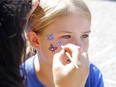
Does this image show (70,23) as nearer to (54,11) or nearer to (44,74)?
(54,11)

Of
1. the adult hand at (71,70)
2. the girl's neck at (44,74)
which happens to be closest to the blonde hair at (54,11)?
the girl's neck at (44,74)

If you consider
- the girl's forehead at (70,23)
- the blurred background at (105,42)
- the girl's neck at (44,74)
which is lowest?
the blurred background at (105,42)

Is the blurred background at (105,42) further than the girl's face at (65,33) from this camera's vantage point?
Yes

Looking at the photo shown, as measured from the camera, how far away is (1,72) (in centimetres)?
79

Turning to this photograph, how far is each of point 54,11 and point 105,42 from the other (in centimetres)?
308

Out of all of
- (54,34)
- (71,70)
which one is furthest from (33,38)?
(71,70)

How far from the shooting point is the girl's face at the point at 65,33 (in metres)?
1.31

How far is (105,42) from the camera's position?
14.4 ft

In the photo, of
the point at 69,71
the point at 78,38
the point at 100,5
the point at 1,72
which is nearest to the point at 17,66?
the point at 1,72

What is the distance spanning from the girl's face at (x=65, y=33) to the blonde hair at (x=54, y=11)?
0.02 m

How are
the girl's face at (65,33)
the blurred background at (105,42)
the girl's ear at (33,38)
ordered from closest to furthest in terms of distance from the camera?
the girl's face at (65,33) < the girl's ear at (33,38) < the blurred background at (105,42)

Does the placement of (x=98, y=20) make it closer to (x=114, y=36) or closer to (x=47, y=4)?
(x=114, y=36)

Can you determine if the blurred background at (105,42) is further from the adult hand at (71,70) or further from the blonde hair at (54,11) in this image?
the adult hand at (71,70)

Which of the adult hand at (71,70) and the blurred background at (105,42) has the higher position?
the adult hand at (71,70)
